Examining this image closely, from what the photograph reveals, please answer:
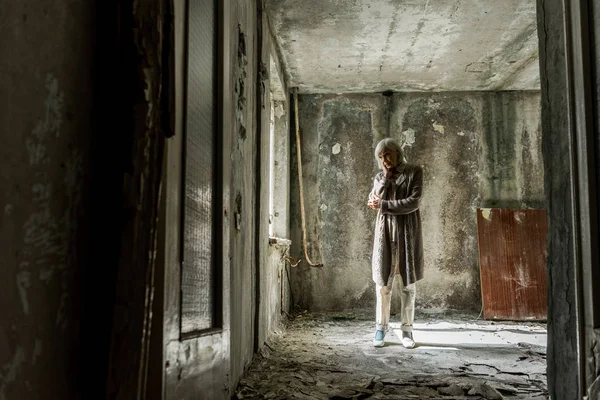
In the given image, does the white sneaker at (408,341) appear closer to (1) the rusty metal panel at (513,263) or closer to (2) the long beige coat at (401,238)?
(2) the long beige coat at (401,238)

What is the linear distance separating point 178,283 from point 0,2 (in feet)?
2.65

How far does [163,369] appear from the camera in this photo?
1.19m

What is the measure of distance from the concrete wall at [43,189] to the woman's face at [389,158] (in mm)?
3509

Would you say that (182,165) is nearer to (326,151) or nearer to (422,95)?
(326,151)

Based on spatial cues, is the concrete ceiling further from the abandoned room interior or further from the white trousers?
the white trousers

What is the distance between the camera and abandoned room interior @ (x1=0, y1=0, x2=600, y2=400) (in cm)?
85

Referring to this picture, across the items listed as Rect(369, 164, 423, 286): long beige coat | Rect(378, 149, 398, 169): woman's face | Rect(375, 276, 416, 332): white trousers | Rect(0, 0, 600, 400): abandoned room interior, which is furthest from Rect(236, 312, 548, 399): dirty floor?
Rect(378, 149, 398, 169): woman's face

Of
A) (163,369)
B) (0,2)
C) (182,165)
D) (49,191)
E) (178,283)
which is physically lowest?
(163,369)

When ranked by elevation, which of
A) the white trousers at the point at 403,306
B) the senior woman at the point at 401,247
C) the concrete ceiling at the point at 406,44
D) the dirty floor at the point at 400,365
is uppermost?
the concrete ceiling at the point at 406,44

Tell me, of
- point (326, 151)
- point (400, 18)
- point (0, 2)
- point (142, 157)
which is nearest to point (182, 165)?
point (142, 157)

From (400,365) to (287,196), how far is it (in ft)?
10.3

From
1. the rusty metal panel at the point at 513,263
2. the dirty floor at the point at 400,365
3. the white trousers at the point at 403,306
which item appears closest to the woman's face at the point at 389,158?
the white trousers at the point at 403,306

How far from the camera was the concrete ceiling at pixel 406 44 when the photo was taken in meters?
4.30

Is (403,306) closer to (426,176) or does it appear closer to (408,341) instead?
(408,341)
